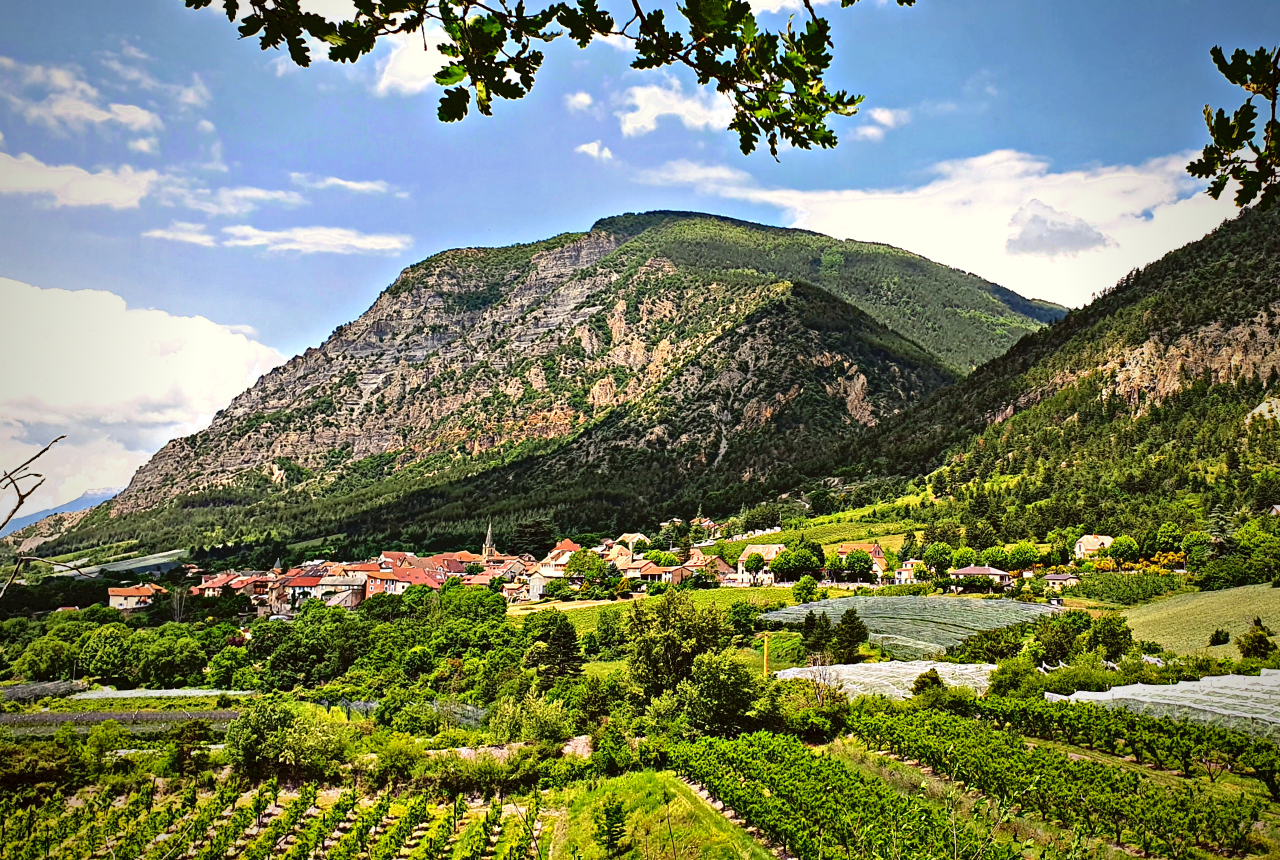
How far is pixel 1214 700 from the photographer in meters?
24.5

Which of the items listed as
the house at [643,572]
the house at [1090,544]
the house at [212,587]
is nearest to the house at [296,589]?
the house at [212,587]

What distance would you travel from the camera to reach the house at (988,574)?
228 feet

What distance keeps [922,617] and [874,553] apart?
981 inches

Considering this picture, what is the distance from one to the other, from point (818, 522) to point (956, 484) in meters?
19.6

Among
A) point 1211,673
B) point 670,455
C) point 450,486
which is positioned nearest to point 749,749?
point 1211,673

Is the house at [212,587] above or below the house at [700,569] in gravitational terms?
above

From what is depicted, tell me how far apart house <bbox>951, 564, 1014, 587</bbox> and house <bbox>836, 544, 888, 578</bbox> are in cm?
805

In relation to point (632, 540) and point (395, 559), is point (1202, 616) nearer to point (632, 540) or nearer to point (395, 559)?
point (632, 540)

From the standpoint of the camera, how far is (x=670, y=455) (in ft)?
511

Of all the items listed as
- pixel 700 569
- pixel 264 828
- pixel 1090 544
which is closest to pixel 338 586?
pixel 700 569

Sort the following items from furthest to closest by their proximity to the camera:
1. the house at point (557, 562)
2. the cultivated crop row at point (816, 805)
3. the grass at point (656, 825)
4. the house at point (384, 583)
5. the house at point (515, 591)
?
the house at point (557, 562) < the house at point (384, 583) < the house at point (515, 591) < the grass at point (656, 825) < the cultivated crop row at point (816, 805)

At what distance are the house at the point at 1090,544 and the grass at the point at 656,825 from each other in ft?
202

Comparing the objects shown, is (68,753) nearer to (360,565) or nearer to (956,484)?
(360,565)

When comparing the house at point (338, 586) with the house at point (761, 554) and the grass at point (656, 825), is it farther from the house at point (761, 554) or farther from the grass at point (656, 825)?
the grass at point (656, 825)
